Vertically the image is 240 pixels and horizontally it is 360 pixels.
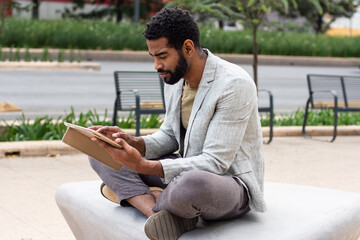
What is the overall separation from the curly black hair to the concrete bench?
3.10 feet

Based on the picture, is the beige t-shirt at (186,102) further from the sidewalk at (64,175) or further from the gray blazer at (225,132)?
the sidewalk at (64,175)

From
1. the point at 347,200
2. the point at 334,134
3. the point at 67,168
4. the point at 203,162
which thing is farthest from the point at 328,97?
the point at 203,162

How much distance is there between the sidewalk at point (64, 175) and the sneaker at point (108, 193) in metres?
0.71

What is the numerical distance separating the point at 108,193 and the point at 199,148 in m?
0.71

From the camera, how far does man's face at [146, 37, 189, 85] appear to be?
3.36m

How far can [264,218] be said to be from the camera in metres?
3.52

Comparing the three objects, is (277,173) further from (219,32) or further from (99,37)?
(219,32)

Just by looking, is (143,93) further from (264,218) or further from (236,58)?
(236,58)

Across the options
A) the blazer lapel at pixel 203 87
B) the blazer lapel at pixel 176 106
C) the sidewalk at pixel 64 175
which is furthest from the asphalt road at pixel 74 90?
the blazer lapel at pixel 203 87

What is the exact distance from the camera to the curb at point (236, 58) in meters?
20.6

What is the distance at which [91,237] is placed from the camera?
384 cm

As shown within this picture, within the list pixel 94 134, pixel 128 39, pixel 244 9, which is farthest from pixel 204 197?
pixel 128 39

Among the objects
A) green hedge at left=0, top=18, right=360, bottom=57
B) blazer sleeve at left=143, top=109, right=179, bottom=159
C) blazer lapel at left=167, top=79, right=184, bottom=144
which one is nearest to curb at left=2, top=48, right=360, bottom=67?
green hedge at left=0, top=18, right=360, bottom=57

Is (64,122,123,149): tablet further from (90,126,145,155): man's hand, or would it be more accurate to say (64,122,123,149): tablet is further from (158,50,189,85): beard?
(158,50,189,85): beard
